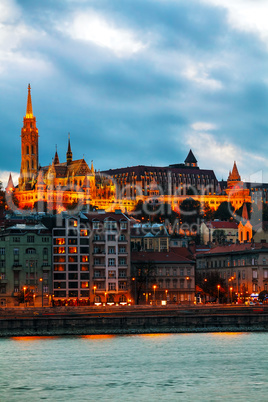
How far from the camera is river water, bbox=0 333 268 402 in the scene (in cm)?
6100

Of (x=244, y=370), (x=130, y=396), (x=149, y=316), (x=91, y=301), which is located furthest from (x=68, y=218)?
(x=130, y=396)

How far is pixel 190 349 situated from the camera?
81.8 metres

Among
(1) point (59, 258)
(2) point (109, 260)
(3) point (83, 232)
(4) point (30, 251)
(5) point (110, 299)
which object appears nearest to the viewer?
(4) point (30, 251)

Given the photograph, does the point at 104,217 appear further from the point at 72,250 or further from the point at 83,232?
the point at 72,250

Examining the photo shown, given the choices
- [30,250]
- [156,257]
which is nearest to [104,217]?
→ [156,257]

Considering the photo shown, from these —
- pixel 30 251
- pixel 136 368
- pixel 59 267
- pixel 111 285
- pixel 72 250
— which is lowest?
pixel 136 368

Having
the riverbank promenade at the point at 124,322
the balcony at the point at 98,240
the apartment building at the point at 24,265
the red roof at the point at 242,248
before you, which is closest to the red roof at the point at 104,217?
→ the balcony at the point at 98,240

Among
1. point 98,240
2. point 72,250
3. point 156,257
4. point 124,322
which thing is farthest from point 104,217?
point 124,322

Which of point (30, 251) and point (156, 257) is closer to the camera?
point (30, 251)

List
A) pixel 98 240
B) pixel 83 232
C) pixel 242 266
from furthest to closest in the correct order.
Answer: pixel 242 266
pixel 98 240
pixel 83 232

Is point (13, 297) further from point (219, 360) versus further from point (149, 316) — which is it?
point (219, 360)

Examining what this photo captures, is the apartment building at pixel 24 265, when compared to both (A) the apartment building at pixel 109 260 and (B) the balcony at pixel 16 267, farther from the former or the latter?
(A) the apartment building at pixel 109 260

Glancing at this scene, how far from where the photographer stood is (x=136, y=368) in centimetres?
7138

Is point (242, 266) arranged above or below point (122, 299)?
above
